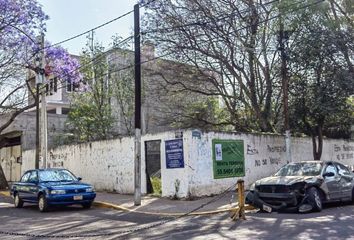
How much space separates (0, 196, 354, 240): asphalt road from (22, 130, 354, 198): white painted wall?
3515 mm

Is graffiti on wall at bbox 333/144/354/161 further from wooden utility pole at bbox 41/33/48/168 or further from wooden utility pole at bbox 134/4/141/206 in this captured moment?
wooden utility pole at bbox 41/33/48/168

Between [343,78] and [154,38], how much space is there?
29.4 ft

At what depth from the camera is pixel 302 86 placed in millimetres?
21641

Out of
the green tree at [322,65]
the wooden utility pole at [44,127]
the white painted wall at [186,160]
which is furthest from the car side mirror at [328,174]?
the wooden utility pole at [44,127]

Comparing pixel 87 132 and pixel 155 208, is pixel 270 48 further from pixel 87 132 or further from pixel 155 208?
pixel 87 132

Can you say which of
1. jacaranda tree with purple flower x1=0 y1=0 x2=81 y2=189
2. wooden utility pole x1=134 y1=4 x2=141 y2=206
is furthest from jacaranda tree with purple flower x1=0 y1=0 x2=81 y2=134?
wooden utility pole x1=134 y1=4 x2=141 y2=206

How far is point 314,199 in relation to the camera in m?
13.1

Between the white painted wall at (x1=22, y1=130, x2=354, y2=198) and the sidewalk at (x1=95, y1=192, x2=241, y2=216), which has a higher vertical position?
the white painted wall at (x1=22, y1=130, x2=354, y2=198)

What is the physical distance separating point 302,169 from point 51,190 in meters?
8.02

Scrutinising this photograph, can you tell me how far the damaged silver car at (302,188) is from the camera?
13062 mm

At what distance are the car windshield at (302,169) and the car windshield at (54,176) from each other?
7431mm

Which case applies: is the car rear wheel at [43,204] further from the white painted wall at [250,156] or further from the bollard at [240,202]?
the bollard at [240,202]

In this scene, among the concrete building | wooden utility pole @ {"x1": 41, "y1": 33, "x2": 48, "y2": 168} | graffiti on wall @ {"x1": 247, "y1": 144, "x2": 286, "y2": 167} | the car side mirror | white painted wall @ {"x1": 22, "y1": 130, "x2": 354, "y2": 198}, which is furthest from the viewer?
the concrete building

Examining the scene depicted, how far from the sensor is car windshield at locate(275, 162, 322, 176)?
1435cm
